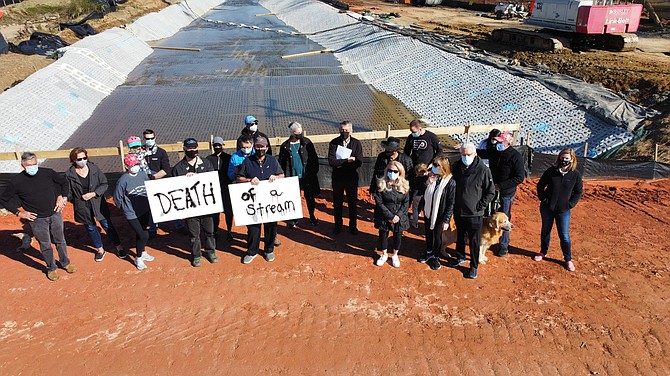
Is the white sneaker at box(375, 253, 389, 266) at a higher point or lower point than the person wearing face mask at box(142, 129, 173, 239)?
lower

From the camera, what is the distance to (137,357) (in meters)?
5.38

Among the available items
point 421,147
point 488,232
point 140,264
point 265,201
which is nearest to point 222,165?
point 265,201

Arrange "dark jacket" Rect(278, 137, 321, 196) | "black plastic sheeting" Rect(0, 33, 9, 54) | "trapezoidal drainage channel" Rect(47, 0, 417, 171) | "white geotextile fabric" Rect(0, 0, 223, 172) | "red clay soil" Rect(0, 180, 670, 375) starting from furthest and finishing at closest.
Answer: "black plastic sheeting" Rect(0, 33, 9, 54), "trapezoidal drainage channel" Rect(47, 0, 417, 171), "white geotextile fabric" Rect(0, 0, 223, 172), "dark jacket" Rect(278, 137, 321, 196), "red clay soil" Rect(0, 180, 670, 375)

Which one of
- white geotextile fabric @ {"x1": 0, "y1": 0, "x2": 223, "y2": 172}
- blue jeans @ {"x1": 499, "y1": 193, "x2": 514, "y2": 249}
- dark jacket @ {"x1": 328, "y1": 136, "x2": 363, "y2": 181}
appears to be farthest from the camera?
white geotextile fabric @ {"x1": 0, "y1": 0, "x2": 223, "y2": 172}

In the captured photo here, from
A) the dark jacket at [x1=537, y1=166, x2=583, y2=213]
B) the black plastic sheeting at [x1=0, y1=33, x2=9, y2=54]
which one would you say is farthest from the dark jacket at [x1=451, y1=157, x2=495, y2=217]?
the black plastic sheeting at [x1=0, y1=33, x2=9, y2=54]

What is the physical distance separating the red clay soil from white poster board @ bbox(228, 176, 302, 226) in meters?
0.76

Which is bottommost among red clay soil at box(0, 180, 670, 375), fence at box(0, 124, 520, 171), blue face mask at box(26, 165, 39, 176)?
red clay soil at box(0, 180, 670, 375)

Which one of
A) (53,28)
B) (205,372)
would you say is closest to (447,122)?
(205,372)

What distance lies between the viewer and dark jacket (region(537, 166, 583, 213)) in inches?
255

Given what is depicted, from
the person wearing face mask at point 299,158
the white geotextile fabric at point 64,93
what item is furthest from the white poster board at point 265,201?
the white geotextile fabric at point 64,93

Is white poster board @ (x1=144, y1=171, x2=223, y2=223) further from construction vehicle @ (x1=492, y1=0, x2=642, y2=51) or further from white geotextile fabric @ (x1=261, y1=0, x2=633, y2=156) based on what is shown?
construction vehicle @ (x1=492, y1=0, x2=642, y2=51)

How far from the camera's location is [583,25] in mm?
21188

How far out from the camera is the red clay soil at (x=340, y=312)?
207 inches

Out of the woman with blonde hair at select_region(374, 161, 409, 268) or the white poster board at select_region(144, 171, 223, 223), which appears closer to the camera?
the woman with blonde hair at select_region(374, 161, 409, 268)
